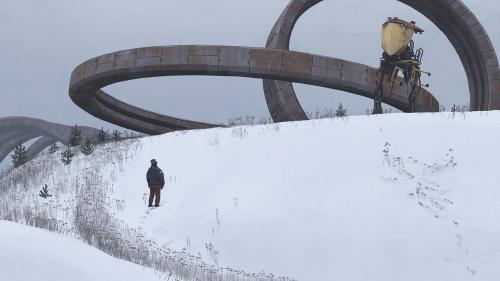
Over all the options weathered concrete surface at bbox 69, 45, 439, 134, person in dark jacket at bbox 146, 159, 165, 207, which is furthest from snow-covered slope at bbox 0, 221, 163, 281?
weathered concrete surface at bbox 69, 45, 439, 134

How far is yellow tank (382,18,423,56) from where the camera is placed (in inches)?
930

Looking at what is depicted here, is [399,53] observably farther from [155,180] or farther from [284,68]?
[155,180]

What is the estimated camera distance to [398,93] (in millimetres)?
26219

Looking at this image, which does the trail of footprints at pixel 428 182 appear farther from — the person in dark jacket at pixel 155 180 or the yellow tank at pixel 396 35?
the yellow tank at pixel 396 35

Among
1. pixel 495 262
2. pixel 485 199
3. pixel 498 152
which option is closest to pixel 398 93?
pixel 498 152

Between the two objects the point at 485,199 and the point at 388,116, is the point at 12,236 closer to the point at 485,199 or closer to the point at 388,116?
the point at 485,199

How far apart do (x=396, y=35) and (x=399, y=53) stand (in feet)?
2.36

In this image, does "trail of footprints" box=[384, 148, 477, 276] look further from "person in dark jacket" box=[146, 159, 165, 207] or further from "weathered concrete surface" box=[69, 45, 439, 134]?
"weathered concrete surface" box=[69, 45, 439, 134]

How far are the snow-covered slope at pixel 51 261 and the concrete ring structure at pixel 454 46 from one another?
60.3ft

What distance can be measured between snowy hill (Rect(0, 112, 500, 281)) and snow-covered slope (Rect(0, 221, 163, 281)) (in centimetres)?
266

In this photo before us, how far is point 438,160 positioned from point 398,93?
9.52m

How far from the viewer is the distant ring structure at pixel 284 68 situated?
78.8 feet

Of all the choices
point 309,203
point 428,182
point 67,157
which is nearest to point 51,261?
point 309,203

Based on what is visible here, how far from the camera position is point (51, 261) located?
7023mm
